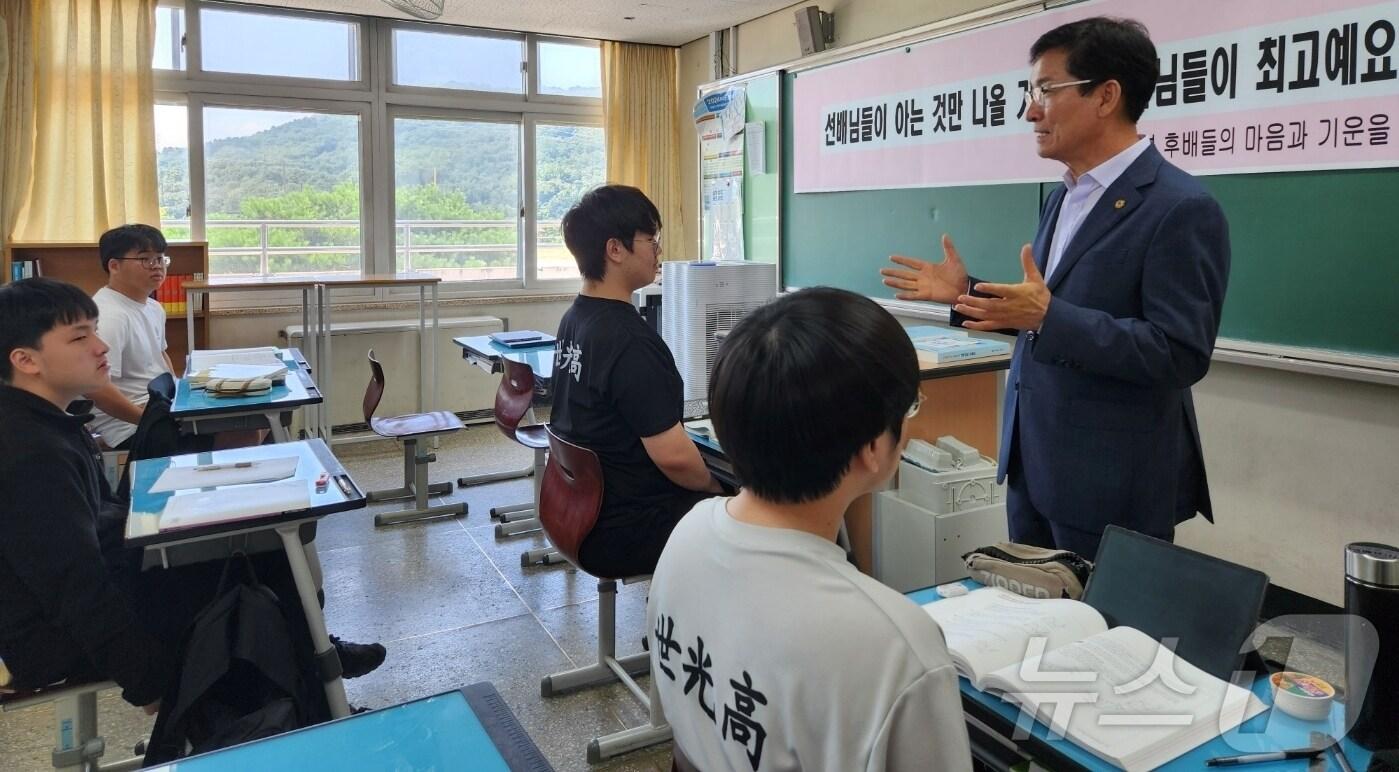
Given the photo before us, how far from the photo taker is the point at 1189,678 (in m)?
1.12

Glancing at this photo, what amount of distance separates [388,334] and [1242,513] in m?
5.01

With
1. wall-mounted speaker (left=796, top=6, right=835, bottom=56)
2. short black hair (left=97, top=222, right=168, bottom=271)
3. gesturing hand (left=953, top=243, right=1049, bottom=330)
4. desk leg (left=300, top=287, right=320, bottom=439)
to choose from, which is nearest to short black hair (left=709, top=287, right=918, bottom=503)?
gesturing hand (left=953, top=243, right=1049, bottom=330)

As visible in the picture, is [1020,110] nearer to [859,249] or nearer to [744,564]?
[859,249]

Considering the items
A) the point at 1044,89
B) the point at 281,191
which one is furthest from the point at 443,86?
the point at 1044,89

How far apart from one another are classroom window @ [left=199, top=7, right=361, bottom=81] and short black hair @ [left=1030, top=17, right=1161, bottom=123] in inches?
215

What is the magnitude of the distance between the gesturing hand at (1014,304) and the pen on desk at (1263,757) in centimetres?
74

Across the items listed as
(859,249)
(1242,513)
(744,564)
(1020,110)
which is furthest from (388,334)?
(744,564)

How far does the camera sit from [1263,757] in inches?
39.1

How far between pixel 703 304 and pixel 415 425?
86.3 inches

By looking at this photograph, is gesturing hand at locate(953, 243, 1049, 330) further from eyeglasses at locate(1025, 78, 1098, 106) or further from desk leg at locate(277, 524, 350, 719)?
desk leg at locate(277, 524, 350, 719)

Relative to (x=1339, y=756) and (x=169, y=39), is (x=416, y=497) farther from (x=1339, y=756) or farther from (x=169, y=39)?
(x=1339, y=756)

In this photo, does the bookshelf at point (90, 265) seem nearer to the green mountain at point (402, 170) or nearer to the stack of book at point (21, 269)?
the stack of book at point (21, 269)

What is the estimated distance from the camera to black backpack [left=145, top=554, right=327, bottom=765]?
167cm

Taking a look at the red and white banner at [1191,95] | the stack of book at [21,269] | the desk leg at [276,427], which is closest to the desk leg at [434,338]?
the stack of book at [21,269]
